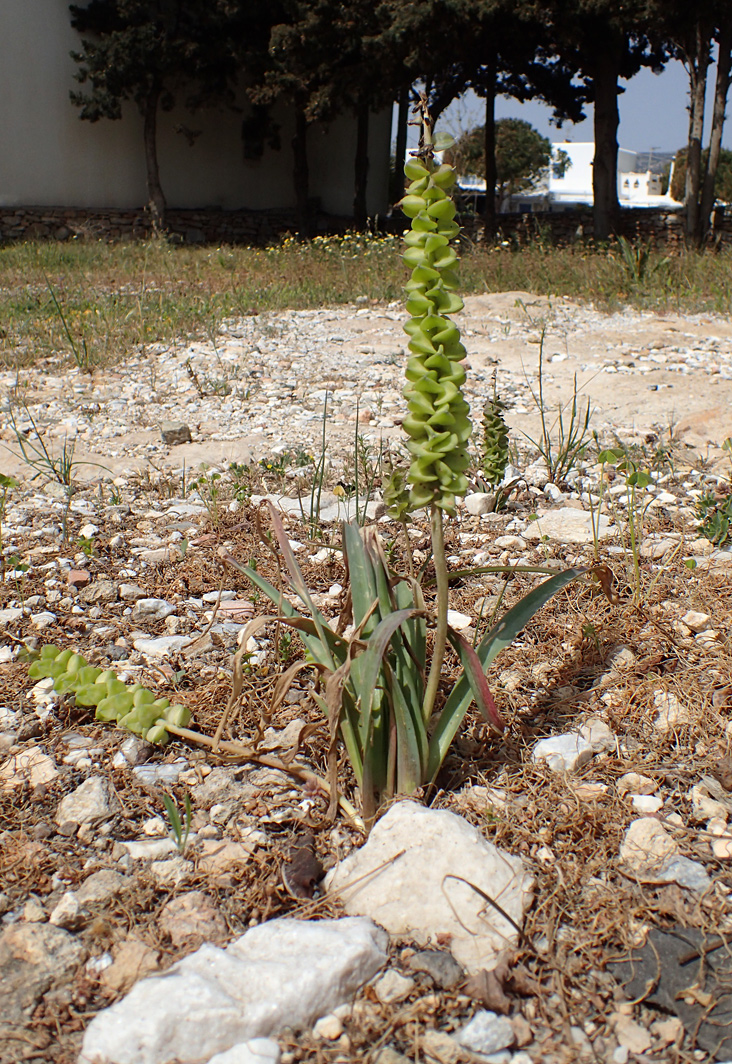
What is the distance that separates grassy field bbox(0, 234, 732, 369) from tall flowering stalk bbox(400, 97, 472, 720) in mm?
4422

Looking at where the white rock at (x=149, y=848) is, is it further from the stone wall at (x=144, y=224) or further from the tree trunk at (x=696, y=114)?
the stone wall at (x=144, y=224)

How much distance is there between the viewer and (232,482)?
3.37 metres

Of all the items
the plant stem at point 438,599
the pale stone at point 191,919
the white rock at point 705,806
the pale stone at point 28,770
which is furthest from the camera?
the pale stone at point 28,770

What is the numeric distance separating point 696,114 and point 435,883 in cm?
1310

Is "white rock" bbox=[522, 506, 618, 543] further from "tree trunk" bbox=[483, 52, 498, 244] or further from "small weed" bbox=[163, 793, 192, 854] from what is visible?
"tree trunk" bbox=[483, 52, 498, 244]

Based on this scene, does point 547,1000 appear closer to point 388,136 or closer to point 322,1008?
point 322,1008

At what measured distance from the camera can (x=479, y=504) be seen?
9.87 ft

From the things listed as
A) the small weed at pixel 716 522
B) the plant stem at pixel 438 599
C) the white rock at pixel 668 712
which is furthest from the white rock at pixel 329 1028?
the small weed at pixel 716 522

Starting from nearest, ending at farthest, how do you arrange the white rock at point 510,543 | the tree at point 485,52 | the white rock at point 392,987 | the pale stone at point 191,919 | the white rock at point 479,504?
the white rock at point 392,987 → the pale stone at point 191,919 → the white rock at point 510,543 → the white rock at point 479,504 → the tree at point 485,52

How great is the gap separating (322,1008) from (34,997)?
434 millimetres

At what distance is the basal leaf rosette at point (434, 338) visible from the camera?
1.26 m

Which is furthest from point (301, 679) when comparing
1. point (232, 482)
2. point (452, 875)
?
point (232, 482)

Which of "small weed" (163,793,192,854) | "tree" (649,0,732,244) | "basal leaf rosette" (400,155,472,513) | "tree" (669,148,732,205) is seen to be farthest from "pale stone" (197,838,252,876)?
"tree" (669,148,732,205)

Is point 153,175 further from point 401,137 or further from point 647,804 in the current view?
point 647,804
